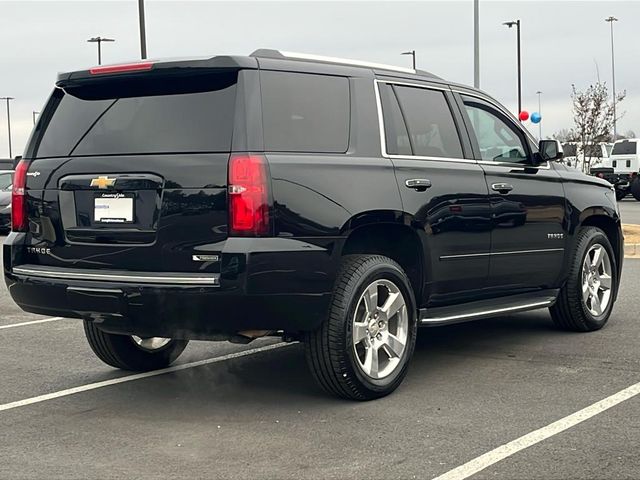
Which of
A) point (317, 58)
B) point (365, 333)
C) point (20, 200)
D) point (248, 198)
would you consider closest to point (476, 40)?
point (317, 58)

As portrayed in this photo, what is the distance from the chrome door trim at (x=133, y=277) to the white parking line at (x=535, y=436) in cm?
148

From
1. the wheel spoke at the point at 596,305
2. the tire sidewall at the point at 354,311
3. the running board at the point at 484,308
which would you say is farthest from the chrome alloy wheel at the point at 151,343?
the wheel spoke at the point at 596,305

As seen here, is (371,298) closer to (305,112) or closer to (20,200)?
(305,112)

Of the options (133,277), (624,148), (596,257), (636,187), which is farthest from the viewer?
(624,148)

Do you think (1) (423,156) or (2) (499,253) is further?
(2) (499,253)

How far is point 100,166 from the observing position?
504cm

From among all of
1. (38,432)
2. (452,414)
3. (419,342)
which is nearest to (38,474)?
(38,432)

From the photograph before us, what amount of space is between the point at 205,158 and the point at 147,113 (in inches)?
19.9

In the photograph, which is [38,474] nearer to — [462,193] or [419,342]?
[462,193]

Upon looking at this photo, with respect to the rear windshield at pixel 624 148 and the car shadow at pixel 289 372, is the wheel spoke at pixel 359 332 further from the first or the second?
the rear windshield at pixel 624 148

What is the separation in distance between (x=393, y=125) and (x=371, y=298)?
1066mm

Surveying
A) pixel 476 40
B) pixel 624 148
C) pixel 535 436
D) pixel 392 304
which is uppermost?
pixel 476 40

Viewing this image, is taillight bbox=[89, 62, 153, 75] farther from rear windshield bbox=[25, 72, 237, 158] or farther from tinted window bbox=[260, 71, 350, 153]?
tinted window bbox=[260, 71, 350, 153]

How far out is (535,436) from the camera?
14.8ft
